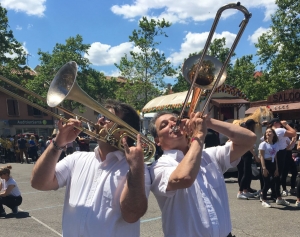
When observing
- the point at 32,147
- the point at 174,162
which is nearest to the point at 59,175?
the point at 174,162

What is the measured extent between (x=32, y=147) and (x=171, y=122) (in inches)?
640

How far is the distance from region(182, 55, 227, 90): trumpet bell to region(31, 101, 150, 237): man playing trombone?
0.55 m

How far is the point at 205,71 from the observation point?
2357mm

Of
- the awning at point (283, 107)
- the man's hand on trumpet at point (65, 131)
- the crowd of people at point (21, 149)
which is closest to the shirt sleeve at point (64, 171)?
the man's hand on trumpet at point (65, 131)

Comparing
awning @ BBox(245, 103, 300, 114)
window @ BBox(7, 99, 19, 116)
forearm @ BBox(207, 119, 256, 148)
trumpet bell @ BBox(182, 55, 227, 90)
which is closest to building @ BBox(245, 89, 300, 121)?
awning @ BBox(245, 103, 300, 114)

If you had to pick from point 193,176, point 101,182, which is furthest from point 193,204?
point 101,182

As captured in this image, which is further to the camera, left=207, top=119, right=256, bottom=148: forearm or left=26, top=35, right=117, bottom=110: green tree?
left=26, top=35, right=117, bottom=110: green tree

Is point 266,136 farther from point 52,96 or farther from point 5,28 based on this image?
point 5,28

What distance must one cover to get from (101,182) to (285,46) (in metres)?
22.5

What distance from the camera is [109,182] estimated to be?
1.84 meters

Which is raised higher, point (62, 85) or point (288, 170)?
point (62, 85)

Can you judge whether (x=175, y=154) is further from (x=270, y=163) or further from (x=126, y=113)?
(x=270, y=163)

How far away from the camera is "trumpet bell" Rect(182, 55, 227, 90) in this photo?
231cm

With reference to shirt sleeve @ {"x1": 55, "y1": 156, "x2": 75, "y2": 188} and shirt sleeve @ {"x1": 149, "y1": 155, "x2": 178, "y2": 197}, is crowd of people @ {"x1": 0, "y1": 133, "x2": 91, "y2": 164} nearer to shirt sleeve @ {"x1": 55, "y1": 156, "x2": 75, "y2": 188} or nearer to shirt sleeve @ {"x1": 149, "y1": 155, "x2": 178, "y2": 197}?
shirt sleeve @ {"x1": 55, "y1": 156, "x2": 75, "y2": 188}
